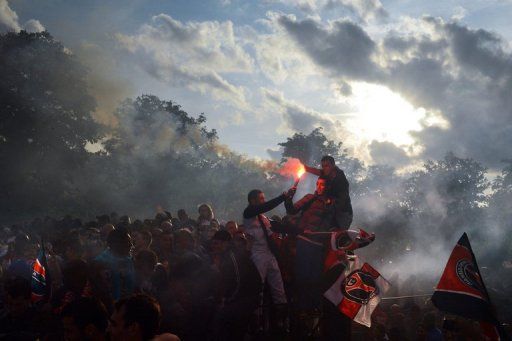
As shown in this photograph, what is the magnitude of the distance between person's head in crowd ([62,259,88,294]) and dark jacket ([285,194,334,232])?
10.8 feet

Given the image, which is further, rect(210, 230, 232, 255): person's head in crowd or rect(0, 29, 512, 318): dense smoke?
rect(0, 29, 512, 318): dense smoke

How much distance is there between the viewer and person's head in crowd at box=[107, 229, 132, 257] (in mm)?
5879

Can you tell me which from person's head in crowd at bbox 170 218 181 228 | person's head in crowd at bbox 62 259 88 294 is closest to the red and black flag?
person's head in crowd at bbox 62 259 88 294

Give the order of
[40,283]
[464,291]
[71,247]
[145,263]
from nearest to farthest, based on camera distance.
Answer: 1. [464,291]
2. [40,283]
3. [145,263]
4. [71,247]

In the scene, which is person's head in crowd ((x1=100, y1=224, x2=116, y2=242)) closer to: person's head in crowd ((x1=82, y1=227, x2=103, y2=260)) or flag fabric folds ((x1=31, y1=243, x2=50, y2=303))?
person's head in crowd ((x1=82, y1=227, x2=103, y2=260))

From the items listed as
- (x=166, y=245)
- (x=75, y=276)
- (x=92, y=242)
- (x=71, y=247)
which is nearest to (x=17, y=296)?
(x=75, y=276)

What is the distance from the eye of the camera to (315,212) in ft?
23.6

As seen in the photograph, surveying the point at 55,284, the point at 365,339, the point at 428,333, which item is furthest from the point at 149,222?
the point at 428,333

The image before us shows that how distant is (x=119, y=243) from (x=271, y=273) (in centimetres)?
232

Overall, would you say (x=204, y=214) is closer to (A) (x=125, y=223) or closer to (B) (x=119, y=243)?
(A) (x=125, y=223)

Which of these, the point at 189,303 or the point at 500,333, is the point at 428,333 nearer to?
the point at 500,333

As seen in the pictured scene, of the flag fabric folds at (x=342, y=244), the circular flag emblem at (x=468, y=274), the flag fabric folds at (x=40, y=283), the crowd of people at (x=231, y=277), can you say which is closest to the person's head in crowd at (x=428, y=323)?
the crowd of people at (x=231, y=277)

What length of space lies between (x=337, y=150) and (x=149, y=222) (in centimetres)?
5927

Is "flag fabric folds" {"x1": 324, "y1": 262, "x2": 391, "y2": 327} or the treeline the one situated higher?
the treeline
